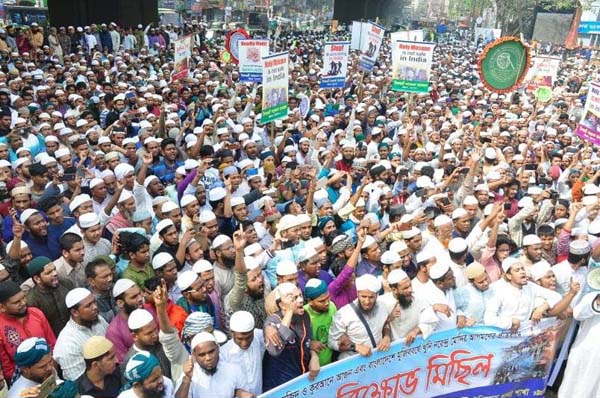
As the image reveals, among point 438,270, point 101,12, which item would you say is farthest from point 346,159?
point 101,12

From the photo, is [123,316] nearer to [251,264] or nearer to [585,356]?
[251,264]

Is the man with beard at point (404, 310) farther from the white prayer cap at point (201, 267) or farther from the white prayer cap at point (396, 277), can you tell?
the white prayer cap at point (201, 267)

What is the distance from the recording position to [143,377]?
8.82 ft

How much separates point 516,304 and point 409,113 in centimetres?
687

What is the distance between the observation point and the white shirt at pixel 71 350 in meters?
3.15

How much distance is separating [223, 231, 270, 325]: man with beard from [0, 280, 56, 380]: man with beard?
120 centimetres

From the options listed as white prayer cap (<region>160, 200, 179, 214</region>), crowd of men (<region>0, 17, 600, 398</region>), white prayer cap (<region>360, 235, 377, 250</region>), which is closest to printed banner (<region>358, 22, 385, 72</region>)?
crowd of men (<region>0, 17, 600, 398</region>)

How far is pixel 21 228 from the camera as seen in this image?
4.09m

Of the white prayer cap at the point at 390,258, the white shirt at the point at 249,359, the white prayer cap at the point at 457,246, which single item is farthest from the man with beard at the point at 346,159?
the white shirt at the point at 249,359

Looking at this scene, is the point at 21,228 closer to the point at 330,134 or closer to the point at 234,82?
the point at 330,134

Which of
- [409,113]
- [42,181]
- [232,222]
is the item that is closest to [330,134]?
[409,113]

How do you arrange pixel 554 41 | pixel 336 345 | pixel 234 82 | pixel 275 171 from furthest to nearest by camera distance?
pixel 554 41 → pixel 234 82 → pixel 275 171 → pixel 336 345

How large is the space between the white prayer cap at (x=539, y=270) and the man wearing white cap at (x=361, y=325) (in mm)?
1579

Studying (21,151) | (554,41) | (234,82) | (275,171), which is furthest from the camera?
(554,41)
